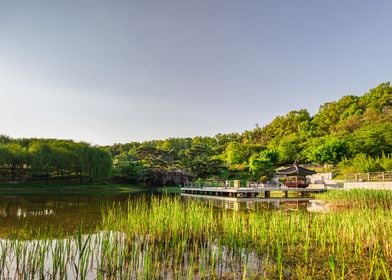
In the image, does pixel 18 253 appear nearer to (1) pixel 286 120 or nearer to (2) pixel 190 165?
(2) pixel 190 165

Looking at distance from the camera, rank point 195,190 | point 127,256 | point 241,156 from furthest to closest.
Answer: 1. point 241,156
2. point 195,190
3. point 127,256

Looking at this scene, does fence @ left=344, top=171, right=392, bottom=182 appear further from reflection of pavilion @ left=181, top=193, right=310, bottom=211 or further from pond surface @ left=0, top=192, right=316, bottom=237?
pond surface @ left=0, top=192, right=316, bottom=237

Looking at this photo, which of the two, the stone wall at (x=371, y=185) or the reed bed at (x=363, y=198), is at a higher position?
the stone wall at (x=371, y=185)

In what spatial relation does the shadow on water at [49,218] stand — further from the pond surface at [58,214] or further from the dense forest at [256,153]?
the dense forest at [256,153]

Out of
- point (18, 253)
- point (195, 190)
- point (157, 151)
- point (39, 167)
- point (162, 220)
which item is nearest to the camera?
point (18, 253)

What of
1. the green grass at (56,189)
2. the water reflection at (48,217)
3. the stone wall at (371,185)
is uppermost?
the stone wall at (371,185)

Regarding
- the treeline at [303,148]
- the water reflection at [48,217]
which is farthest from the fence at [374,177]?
the water reflection at [48,217]

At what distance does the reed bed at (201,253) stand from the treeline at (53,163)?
28719 millimetres

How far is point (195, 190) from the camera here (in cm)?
2847

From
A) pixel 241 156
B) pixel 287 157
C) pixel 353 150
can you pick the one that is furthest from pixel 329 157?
pixel 241 156

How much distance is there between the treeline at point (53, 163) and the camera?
31594 mm

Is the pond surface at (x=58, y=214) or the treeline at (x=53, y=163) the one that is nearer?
the pond surface at (x=58, y=214)

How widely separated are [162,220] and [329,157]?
30268 mm

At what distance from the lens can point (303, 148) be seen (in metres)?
40.3
